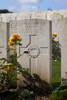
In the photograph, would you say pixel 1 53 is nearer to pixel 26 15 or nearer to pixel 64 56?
pixel 64 56

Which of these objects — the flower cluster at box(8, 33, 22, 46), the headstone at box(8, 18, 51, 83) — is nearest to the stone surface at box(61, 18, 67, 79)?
the headstone at box(8, 18, 51, 83)

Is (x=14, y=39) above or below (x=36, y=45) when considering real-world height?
above

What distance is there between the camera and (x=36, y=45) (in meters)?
4.99

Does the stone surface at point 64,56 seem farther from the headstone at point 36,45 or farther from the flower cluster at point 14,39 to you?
the flower cluster at point 14,39

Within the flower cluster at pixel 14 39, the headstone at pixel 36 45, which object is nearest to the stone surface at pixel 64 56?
the headstone at pixel 36 45

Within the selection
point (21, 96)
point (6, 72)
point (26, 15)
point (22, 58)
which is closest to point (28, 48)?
point (22, 58)

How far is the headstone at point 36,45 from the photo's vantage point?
193 inches

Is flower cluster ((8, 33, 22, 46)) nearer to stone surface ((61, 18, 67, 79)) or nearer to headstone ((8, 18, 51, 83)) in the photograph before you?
headstone ((8, 18, 51, 83))

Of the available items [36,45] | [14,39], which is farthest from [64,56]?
[14,39]

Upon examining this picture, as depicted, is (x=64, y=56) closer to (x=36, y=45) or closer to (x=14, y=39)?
(x=36, y=45)

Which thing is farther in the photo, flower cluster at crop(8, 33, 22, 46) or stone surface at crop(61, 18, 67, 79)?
stone surface at crop(61, 18, 67, 79)

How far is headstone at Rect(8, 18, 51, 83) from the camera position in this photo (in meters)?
4.89

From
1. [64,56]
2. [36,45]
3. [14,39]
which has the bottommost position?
[64,56]

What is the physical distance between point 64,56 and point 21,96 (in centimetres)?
104
